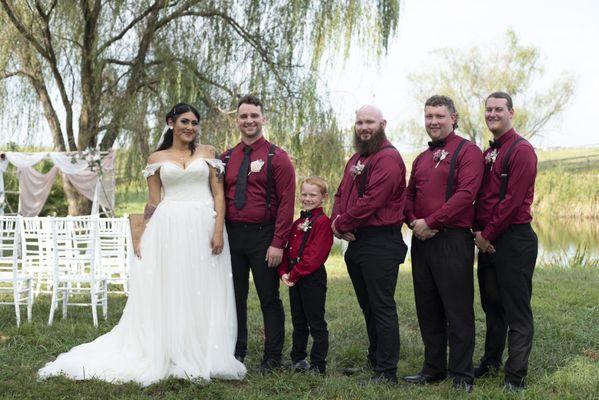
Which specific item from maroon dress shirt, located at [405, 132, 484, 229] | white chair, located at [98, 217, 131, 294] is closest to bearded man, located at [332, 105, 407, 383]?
maroon dress shirt, located at [405, 132, 484, 229]

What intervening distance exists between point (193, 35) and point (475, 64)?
73.8 feet

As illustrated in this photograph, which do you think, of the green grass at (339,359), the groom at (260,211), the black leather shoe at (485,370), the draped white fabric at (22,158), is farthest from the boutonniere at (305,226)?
the draped white fabric at (22,158)

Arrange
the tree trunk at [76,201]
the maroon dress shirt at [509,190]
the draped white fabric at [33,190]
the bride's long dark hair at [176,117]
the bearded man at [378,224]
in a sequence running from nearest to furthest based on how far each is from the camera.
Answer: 1. the maroon dress shirt at [509,190]
2. the bearded man at [378,224]
3. the bride's long dark hair at [176,117]
4. the tree trunk at [76,201]
5. the draped white fabric at [33,190]

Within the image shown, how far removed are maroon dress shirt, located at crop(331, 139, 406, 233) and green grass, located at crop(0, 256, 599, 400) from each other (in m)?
1.02

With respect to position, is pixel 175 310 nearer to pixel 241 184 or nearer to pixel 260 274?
pixel 260 274

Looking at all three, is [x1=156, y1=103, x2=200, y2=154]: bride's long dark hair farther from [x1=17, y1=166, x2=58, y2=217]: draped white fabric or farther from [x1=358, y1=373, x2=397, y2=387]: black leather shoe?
[x1=17, y1=166, x2=58, y2=217]: draped white fabric

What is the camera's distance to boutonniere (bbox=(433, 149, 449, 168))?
4.10m

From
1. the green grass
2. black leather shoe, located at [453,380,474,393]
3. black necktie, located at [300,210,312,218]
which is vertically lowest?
the green grass

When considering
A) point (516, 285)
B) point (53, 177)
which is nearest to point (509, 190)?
point (516, 285)

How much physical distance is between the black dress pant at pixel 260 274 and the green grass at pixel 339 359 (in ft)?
0.94

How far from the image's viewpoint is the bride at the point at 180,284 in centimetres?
443

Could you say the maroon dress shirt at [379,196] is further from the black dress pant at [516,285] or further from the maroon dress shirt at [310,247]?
the black dress pant at [516,285]

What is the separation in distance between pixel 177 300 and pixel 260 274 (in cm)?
59

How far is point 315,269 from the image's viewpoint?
14.6 ft
